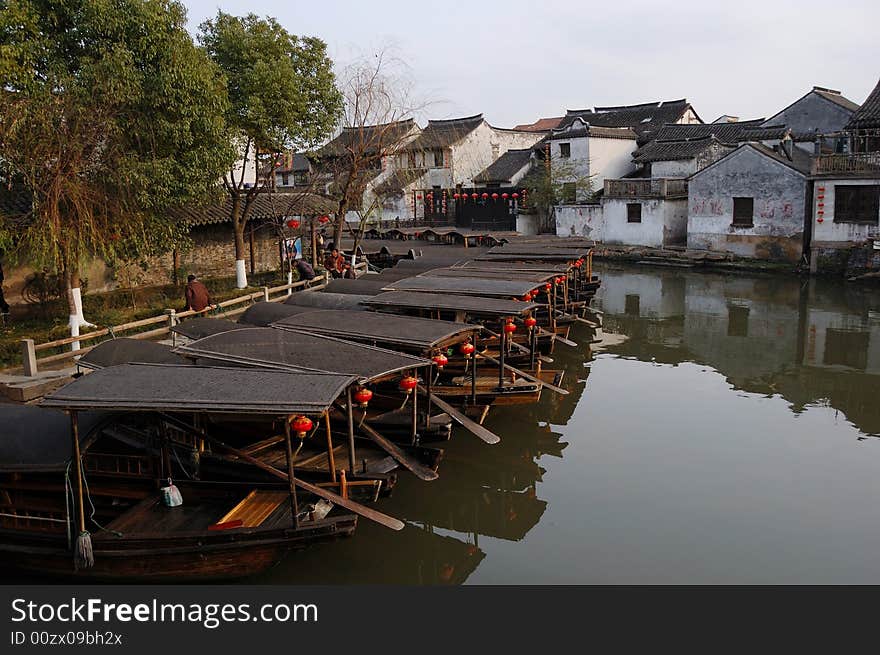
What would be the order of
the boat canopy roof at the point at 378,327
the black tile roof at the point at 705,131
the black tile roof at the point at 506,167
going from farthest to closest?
the black tile roof at the point at 506,167 < the black tile roof at the point at 705,131 < the boat canopy roof at the point at 378,327

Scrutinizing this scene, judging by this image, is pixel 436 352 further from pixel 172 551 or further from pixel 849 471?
pixel 849 471

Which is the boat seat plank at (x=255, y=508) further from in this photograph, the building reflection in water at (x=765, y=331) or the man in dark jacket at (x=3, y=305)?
the man in dark jacket at (x=3, y=305)

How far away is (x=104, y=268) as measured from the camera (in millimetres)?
17078

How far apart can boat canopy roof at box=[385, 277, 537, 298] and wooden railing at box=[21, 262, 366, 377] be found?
10.6 feet

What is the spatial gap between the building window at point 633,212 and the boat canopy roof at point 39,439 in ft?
90.4

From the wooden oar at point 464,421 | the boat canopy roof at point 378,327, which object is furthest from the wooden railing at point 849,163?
the wooden oar at point 464,421

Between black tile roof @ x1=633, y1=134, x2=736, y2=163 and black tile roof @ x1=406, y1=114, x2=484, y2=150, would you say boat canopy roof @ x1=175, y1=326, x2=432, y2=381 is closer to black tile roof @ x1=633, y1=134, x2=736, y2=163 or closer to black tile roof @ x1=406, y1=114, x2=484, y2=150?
black tile roof @ x1=633, y1=134, x2=736, y2=163

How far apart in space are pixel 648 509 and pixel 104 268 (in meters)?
13.4

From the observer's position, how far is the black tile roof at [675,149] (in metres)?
32.1

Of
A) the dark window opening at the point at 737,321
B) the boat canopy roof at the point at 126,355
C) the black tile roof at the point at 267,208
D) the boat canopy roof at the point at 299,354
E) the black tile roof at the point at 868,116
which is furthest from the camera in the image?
the black tile roof at the point at 868,116

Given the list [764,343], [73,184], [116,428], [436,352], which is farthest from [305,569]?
[764,343]

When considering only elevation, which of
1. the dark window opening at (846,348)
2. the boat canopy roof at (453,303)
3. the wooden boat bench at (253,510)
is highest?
the boat canopy roof at (453,303)

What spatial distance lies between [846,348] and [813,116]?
1999cm

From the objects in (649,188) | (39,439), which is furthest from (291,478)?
(649,188)
